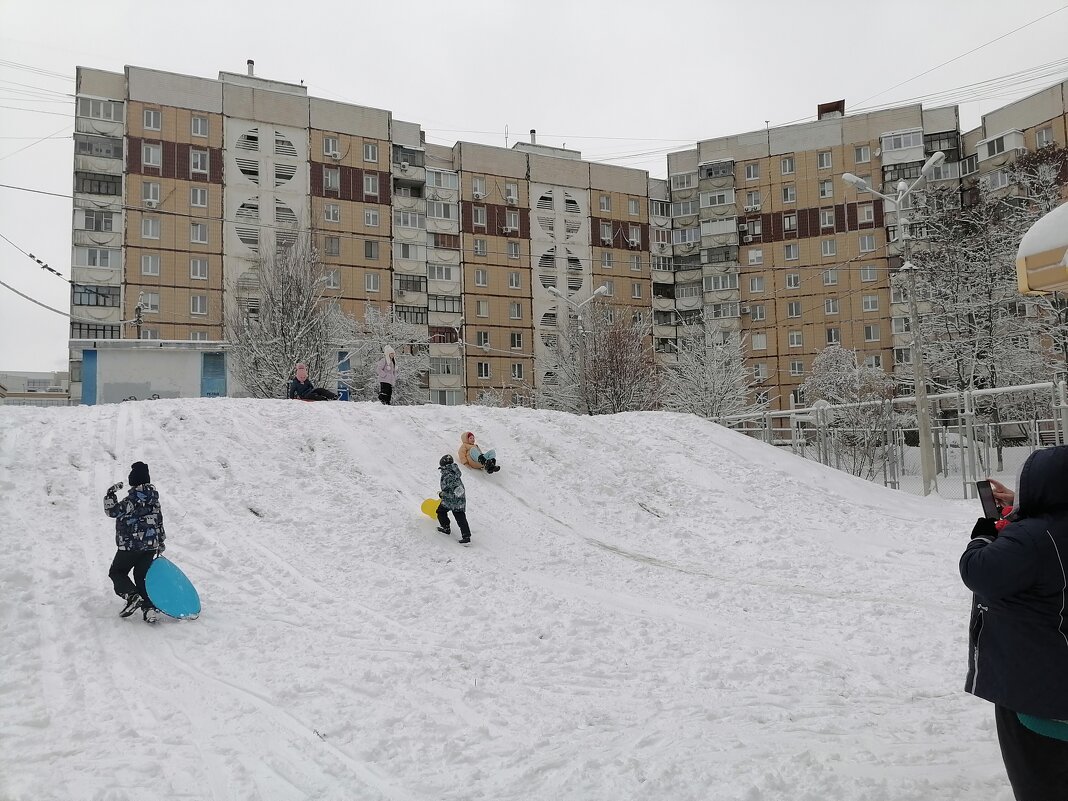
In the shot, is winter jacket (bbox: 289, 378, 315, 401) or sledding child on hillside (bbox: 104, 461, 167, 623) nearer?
sledding child on hillside (bbox: 104, 461, 167, 623)

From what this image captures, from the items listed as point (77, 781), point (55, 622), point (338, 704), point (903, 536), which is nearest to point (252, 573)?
point (55, 622)

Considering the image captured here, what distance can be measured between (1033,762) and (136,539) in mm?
7715

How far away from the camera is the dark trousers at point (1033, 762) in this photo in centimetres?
303

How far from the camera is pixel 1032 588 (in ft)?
9.80

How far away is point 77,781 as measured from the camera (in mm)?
4516

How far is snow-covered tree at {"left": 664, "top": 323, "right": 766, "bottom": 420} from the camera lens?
37.9 meters

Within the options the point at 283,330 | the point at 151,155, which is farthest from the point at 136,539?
the point at 151,155

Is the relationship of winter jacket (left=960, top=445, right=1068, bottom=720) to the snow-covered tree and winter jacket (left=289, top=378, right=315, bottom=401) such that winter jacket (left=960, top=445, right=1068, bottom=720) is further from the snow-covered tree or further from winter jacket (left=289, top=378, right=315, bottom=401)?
the snow-covered tree

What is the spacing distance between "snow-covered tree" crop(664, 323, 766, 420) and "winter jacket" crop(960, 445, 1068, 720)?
34209mm

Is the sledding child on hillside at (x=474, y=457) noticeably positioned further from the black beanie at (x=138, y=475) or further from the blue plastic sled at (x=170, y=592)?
the black beanie at (x=138, y=475)

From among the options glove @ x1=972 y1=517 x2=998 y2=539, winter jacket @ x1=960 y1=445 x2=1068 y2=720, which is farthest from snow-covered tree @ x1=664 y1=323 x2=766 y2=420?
winter jacket @ x1=960 y1=445 x2=1068 y2=720

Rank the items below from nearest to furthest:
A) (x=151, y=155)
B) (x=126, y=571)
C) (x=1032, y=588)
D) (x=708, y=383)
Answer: (x=1032, y=588) < (x=126, y=571) < (x=708, y=383) < (x=151, y=155)

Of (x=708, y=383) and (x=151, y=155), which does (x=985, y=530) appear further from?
(x=151, y=155)

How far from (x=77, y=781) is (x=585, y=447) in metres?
13.4
